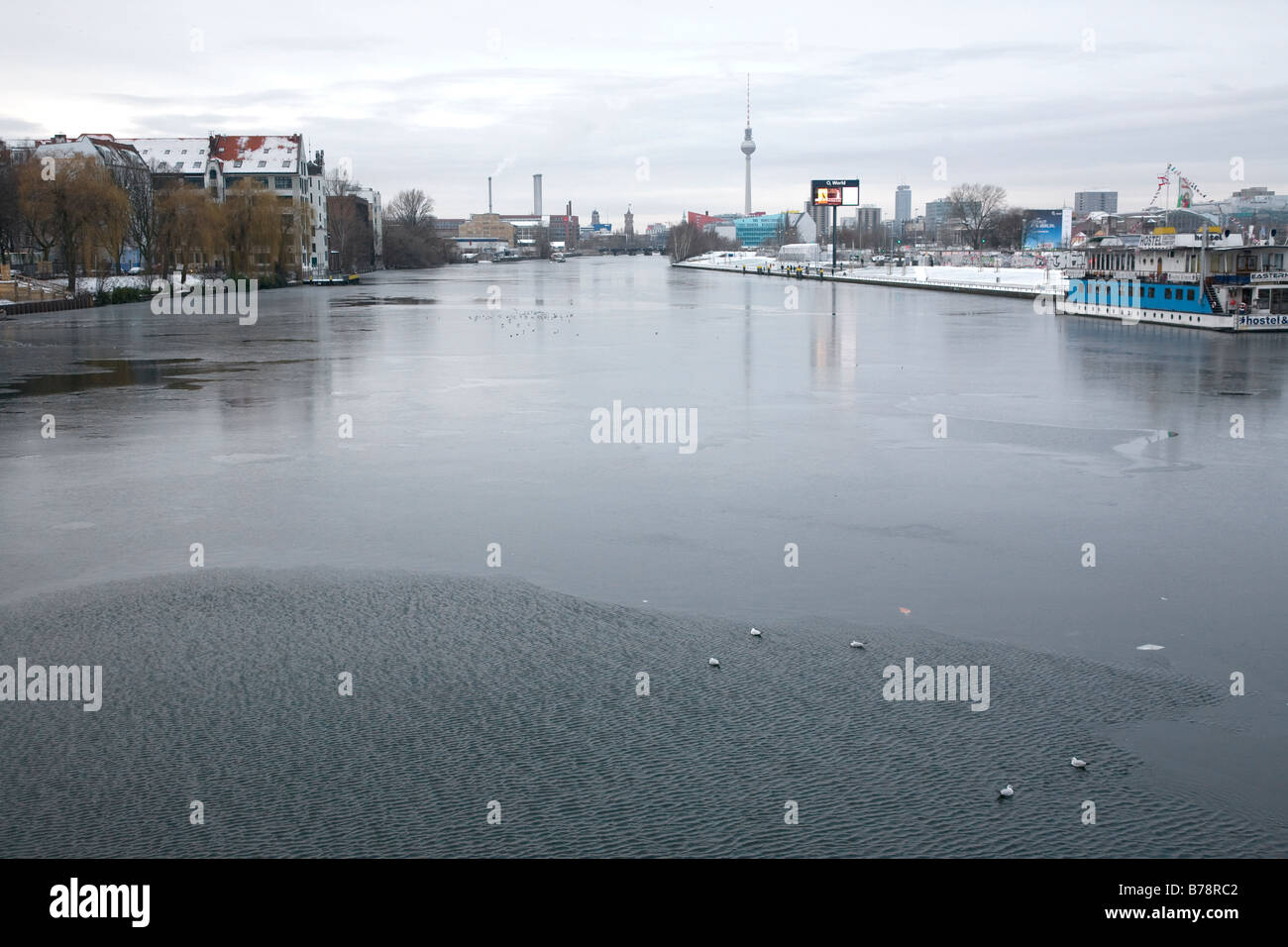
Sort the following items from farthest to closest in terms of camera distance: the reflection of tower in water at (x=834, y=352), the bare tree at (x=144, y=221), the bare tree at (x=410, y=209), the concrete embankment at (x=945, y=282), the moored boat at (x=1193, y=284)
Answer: the bare tree at (x=410, y=209) < the bare tree at (x=144, y=221) < the concrete embankment at (x=945, y=282) < the moored boat at (x=1193, y=284) < the reflection of tower in water at (x=834, y=352)

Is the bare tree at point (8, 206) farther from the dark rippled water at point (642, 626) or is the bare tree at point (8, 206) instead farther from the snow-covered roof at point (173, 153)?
the dark rippled water at point (642, 626)

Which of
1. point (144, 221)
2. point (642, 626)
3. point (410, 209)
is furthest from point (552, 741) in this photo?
point (410, 209)

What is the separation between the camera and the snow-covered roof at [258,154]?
93.8 metres

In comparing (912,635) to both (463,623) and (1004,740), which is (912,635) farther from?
(463,623)

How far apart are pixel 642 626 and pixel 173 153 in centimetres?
9611

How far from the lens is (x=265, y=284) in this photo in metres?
73.3

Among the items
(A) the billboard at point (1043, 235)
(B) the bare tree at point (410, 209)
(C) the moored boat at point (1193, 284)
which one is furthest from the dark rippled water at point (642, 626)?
(B) the bare tree at point (410, 209)

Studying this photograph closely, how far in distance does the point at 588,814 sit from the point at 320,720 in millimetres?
1958

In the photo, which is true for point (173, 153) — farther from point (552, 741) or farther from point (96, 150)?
point (552, 741)

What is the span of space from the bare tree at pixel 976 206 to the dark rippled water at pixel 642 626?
128 metres

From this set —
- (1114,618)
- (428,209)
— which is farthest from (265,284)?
(428,209)

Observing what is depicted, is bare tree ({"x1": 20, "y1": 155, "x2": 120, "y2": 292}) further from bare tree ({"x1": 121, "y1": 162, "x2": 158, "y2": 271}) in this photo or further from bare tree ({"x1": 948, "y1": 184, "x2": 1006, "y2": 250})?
bare tree ({"x1": 948, "y1": 184, "x2": 1006, "y2": 250})

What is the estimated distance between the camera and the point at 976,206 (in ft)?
461

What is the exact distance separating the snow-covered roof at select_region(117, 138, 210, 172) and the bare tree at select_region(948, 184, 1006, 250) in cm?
8422
